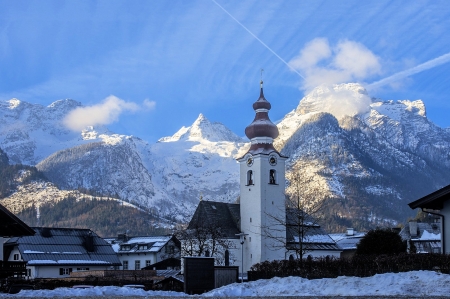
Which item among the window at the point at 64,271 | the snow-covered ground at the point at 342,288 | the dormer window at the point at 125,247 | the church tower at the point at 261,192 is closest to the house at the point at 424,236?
the church tower at the point at 261,192

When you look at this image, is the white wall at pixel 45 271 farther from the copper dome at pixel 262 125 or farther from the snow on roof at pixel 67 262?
the copper dome at pixel 262 125

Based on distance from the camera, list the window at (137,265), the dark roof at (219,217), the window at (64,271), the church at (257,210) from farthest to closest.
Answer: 1. the window at (137,265)
2. the dark roof at (219,217)
3. the church at (257,210)
4. the window at (64,271)

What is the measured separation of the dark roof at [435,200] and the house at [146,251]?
2448 inches

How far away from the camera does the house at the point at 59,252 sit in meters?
69.4

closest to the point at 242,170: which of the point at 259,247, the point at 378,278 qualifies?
the point at 259,247

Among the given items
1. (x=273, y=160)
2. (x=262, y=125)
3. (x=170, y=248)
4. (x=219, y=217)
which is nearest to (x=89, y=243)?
(x=219, y=217)

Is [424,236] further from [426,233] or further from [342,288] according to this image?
[342,288]

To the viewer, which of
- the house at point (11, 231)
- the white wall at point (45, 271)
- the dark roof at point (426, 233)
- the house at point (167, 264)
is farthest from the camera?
the dark roof at point (426, 233)

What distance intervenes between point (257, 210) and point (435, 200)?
46201 mm

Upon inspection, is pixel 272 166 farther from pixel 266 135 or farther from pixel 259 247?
pixel 259 247

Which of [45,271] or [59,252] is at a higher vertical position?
[59,252]

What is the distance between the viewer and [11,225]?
110ft

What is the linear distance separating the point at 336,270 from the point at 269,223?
45.0 m

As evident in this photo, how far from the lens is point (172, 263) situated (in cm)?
8069
